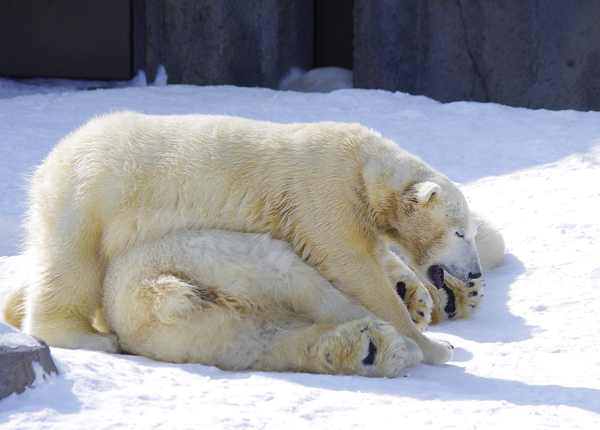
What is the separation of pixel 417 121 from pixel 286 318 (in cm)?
410

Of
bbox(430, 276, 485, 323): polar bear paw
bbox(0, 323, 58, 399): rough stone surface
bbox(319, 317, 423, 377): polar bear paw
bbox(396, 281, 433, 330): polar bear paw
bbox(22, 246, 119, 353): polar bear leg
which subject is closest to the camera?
bbox(0, 323, 58, 399): rough stone surface

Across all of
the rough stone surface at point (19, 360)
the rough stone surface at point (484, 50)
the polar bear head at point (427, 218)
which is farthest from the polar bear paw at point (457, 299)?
the rough stone surface at point (484, 50)

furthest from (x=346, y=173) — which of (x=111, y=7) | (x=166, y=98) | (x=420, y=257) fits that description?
(x=111, y=7)

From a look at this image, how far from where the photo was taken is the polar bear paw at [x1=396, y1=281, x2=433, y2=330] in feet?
8.52

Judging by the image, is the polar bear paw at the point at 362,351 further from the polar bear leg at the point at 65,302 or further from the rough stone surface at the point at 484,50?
the rough stone surface at the point at 484,50

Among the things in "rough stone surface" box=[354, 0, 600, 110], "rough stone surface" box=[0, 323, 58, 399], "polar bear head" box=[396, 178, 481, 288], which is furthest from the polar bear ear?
"rough stone surface" box=[354, 0, 600, 110]

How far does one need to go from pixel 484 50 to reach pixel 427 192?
6.85m

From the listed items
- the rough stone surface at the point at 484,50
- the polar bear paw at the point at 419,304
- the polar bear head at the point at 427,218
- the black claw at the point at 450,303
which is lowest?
the black claw at the point at 450,303

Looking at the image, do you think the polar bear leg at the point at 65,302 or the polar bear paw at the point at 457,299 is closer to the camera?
the polar bear leg at the point at 65,302

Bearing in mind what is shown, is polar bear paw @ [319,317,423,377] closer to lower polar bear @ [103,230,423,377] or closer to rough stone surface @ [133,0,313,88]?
lower polar bear @ [103,230,423,377]

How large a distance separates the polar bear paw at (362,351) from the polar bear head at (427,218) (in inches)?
19.3

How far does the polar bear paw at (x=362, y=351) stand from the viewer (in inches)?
80.4

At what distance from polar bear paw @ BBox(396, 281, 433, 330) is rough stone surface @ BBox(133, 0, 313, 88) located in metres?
6.88

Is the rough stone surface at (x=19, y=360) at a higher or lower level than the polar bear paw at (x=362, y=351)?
higher
